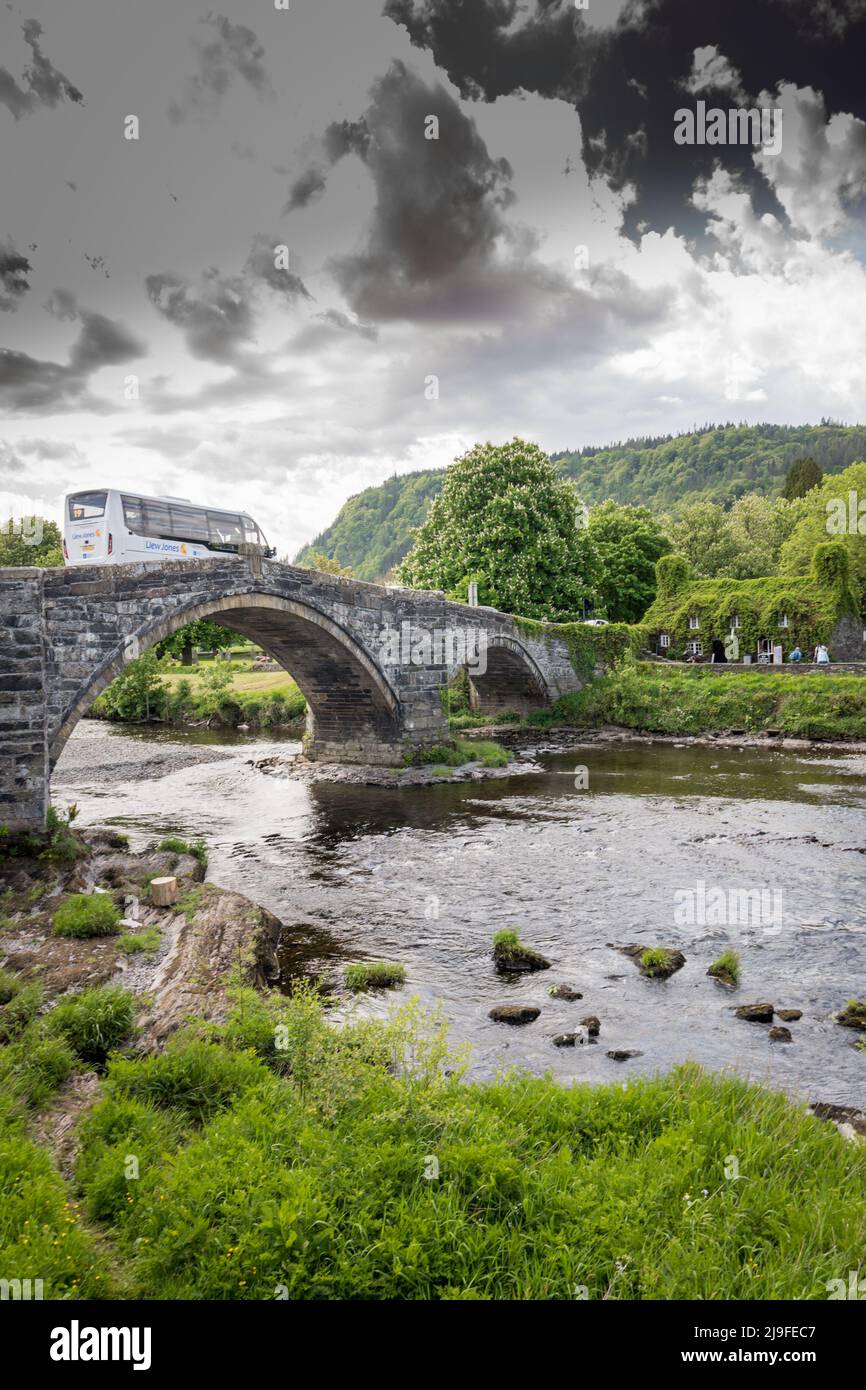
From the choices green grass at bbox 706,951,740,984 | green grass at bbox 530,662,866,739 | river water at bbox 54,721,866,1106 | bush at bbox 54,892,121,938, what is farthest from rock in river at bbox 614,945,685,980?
green grass at bbox 530,662,866,739

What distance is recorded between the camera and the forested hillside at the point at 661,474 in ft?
486

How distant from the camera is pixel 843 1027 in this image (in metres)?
8.61

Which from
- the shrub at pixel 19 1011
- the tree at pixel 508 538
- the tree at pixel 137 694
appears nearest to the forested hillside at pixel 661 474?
the tree at pixel 508 538

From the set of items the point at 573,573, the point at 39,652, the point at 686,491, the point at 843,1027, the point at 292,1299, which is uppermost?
the point at 686,491

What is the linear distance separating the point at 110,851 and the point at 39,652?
3.94m

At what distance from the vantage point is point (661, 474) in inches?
6353

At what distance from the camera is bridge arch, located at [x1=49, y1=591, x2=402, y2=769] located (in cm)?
1894

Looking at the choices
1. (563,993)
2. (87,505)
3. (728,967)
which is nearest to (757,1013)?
(728,967)

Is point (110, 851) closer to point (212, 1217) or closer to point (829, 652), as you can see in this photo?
point (212, 1217)

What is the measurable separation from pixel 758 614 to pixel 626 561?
14.3 meters

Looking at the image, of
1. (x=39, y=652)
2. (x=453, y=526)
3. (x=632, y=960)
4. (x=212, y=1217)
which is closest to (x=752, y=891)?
(x=632, y=960)

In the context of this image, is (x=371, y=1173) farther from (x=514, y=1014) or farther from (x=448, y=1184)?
(x=514, y=1014)

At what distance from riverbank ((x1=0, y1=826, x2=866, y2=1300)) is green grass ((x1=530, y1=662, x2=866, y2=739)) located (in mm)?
27518

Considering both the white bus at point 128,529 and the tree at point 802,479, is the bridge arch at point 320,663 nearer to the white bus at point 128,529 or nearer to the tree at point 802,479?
the white bus at point 128,529
